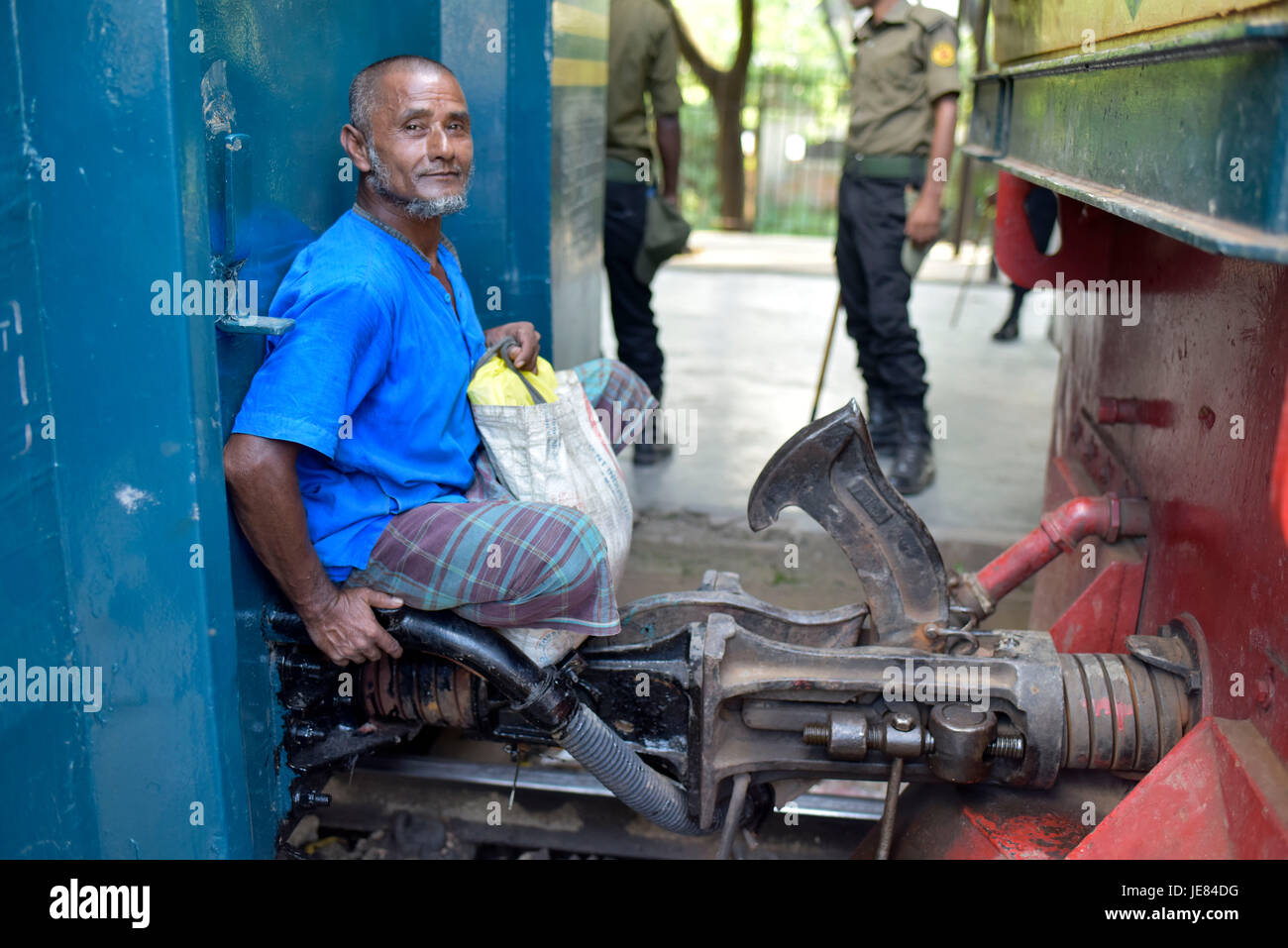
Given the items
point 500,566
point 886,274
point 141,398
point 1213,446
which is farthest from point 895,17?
point 141,398

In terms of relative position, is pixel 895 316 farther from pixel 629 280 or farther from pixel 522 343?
pixel 522 343

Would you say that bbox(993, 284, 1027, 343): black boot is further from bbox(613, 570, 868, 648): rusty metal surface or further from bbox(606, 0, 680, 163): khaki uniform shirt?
bbox(613, 570, 868, 648): rusty metal surface

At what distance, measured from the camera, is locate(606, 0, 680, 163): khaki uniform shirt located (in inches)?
200

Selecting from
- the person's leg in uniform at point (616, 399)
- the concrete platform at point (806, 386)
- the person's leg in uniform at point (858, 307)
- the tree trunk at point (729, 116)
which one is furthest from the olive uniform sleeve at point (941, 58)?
the tree trunk at point (729, 116)

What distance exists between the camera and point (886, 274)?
4.84 m

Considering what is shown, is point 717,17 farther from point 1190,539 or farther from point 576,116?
point 1190,539

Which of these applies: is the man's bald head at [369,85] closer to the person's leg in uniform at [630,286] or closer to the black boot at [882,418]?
the person's leg in uniform at [630,286]

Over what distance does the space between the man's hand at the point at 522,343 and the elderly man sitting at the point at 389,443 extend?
0.14 meters

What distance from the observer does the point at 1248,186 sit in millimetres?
1259

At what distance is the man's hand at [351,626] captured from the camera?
2.15 meters

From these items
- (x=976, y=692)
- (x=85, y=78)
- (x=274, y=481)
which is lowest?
(x=976, y=692)

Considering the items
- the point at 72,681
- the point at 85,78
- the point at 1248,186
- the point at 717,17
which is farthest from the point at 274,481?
the point at 717,17

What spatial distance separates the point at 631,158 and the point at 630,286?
559mm

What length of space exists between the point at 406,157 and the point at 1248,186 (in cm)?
158
